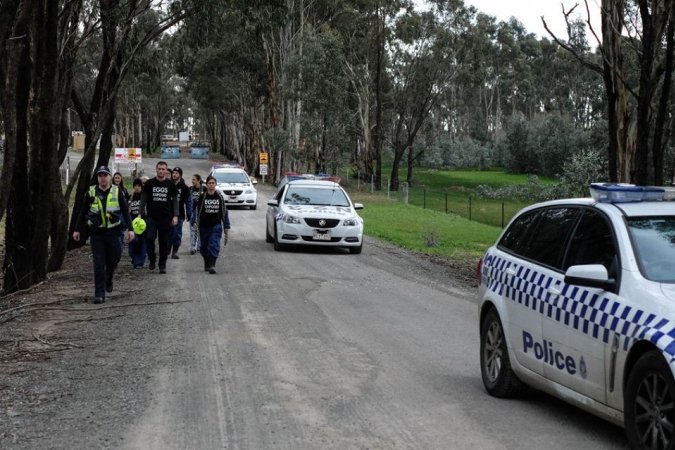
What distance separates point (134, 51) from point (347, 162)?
1548 inches

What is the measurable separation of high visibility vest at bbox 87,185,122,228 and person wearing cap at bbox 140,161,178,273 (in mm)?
3616

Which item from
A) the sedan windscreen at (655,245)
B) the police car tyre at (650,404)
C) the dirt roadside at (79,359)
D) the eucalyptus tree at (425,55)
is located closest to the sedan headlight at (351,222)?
the dirt roadside at (79,359)

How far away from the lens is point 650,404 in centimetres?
497

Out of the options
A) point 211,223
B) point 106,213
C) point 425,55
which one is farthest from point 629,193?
point 425,55

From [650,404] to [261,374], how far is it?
3.94 meters

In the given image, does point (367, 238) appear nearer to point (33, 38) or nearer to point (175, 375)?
point (33, 38)

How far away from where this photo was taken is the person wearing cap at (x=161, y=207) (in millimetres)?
16406

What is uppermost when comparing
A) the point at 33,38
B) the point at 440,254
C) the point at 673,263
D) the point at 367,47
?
the point at 367,47

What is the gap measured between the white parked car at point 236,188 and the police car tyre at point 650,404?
30.1m

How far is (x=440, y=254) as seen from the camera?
22703mm

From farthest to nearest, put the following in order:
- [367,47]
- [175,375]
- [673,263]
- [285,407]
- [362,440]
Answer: [367,47], [175,375], [285,407], [362,440], [673,263]

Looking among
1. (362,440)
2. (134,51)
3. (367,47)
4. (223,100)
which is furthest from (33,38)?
(223,100)

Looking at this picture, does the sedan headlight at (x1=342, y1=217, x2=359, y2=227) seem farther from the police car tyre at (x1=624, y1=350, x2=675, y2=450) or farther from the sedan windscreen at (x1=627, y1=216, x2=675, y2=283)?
the police car tyre at (x1=624, y1=350, x2=675, y2=450)

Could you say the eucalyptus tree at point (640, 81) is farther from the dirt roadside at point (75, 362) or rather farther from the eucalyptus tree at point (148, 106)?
the eucalyptus tree at point (148, 106)
